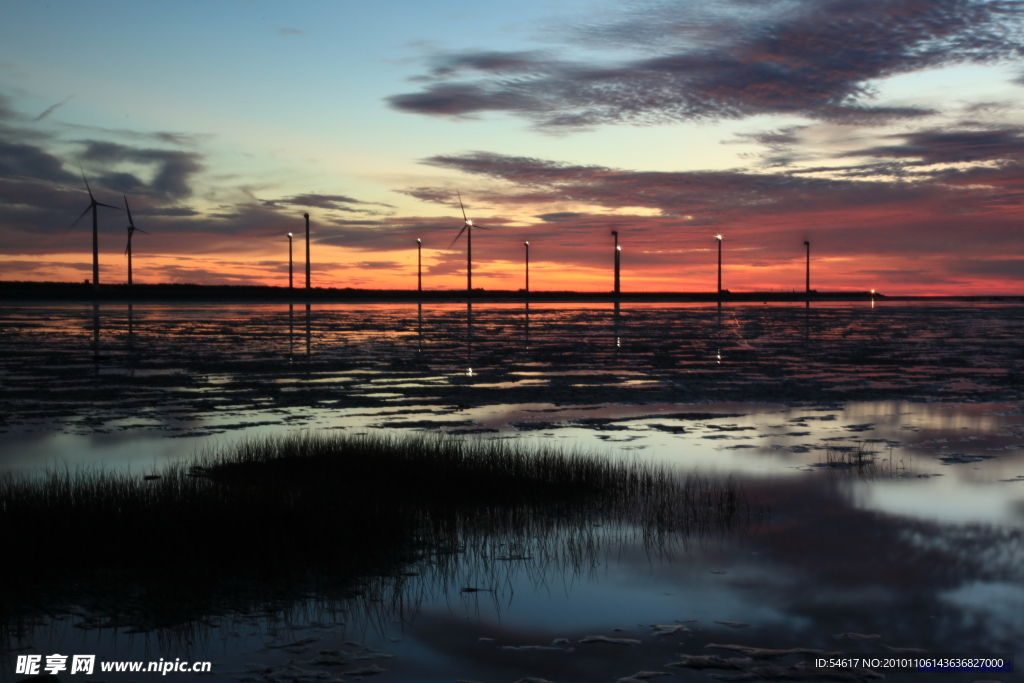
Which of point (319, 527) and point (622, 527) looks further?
point (622, 527)

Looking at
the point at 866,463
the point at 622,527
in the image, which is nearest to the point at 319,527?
the point at 622,527

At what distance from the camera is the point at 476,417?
1752 centimetres

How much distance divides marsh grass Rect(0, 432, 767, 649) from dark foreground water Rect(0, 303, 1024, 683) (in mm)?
85

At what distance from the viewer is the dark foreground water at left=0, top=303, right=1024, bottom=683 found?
21.3 feet

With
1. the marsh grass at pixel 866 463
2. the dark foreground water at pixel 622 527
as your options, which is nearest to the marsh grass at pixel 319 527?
the dark foreground water at pixel 622 527

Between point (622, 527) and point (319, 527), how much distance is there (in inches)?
131

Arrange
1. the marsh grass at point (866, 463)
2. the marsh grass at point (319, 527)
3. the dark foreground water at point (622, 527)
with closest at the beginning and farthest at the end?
the dark foreground water at point (622, 527) → the marsh grass at point (319, 527) → the marsh grass at point (866, 463)

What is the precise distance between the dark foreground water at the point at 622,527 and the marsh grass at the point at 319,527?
8cm

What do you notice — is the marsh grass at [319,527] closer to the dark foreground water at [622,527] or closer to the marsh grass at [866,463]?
the dark foreground water at [622,527]

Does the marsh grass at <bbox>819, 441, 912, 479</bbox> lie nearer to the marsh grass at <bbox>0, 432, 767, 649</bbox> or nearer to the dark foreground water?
the dark foreground water

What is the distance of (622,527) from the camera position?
9711mm

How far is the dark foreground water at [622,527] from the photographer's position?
6.48 meters

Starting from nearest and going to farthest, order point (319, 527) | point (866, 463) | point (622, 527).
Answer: point (319, 527)
point (622, 527)
point (866, 463)

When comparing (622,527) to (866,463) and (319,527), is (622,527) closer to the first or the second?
(319,527)
